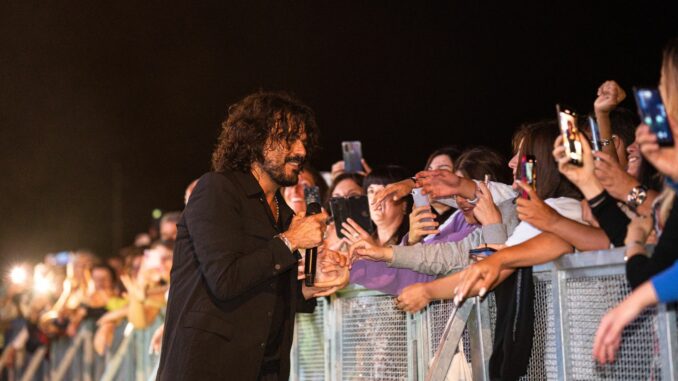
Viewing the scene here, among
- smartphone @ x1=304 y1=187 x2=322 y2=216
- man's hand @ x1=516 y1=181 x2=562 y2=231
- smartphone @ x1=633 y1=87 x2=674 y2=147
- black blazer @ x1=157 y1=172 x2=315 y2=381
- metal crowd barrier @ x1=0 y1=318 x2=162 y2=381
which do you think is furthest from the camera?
metal crowd barrier @ x1=0 y1=318 x2=162 y2=381

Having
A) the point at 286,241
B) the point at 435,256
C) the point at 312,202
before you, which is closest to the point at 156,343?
the point at 312,202

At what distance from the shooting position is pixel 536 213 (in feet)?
11.5

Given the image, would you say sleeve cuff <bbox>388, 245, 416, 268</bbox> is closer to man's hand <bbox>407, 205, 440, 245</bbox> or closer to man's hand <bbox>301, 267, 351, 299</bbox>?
man's hand <bbox>407, 205, 440, 245</bbox>

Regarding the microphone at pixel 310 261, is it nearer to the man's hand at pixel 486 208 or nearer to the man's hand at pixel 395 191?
the man's hand at pixel 486 208

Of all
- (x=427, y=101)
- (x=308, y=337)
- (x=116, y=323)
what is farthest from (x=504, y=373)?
(x=427, y=101)

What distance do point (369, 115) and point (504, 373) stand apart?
9.92 meters

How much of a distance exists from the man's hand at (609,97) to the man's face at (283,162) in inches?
56.3

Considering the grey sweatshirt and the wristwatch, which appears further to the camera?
the grey sweatshirt

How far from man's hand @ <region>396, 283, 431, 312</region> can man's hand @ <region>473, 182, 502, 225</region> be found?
43 cm

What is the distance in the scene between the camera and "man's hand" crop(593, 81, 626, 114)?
4.14 meters

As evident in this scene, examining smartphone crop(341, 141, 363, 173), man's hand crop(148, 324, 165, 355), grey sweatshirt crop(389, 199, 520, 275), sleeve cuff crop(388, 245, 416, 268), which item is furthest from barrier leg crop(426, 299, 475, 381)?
man's hand crop(148, 324, 165, 355)

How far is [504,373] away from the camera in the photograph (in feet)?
12.0

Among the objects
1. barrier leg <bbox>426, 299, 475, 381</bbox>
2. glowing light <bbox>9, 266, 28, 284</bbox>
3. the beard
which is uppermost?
glowing light <bbox>9, 266, 28, 284</bbox>

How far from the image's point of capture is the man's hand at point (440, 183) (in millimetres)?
4633
